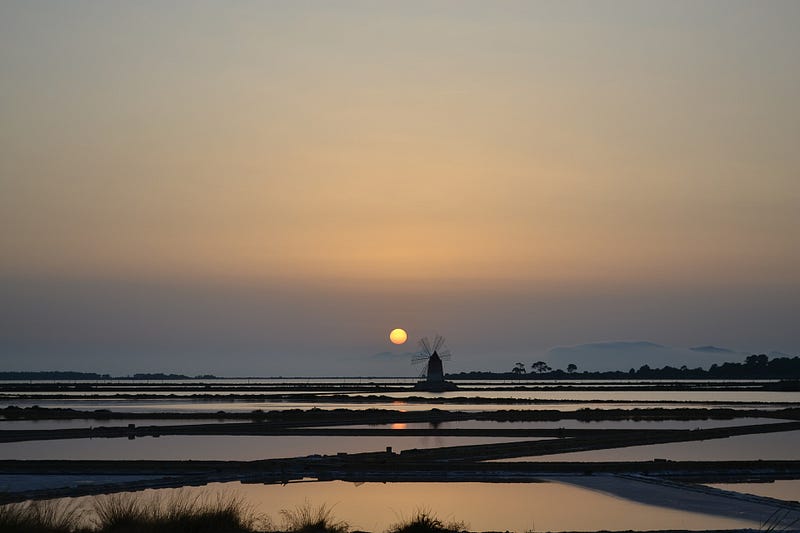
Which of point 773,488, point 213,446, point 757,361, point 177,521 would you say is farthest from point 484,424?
point 757,361

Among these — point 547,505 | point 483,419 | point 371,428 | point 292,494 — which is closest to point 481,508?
point 547,505

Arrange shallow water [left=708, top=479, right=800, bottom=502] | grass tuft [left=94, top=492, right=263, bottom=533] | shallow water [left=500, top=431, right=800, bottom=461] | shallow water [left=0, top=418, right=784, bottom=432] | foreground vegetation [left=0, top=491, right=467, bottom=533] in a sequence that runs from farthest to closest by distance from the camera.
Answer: shallow water [left=0, top=418, right=784, bottom=432]
shallow water [left=500, top=431, right=800, bottom=461]
shallow water [left=708, top=479, right=800, bottom=502]
grass tuft [left=94, top=492, right=263, bottom=533]
foreground vegetation [left=0, top=491, right=467, bottom=533]

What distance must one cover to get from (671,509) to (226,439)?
722 inches

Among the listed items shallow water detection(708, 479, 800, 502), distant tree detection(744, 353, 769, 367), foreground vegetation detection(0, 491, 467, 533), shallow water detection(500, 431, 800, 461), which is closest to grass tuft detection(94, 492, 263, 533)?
foreground vegetation detection(0, 491, 467, 533)

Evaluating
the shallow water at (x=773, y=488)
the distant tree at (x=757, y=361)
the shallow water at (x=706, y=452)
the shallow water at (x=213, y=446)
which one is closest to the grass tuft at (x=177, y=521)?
the shallow water at (x=773, y=488)

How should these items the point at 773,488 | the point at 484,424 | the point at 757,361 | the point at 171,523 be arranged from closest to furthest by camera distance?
1. the point at 171,523
2. the point at 773,488
3. the point at 484,424
4. the point at 757,361

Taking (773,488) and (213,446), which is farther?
(213,446)

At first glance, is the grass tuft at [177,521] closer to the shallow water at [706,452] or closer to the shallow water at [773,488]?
the shallow water at [773,488]

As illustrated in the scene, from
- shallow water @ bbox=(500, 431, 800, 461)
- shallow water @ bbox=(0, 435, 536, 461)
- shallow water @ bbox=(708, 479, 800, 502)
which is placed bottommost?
shallow water @ bbox=(708, 479, 800, 502)

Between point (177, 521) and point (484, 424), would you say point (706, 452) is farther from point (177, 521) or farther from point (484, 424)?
point (177, 521)

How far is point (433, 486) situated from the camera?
1877cm

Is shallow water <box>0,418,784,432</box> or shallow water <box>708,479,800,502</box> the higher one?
shallow water <box>0,418,784,432</box>

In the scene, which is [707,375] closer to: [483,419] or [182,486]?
[483,419]

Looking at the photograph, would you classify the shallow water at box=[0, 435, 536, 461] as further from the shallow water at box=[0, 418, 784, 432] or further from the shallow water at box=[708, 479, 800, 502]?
the shallow water at box=[708, 479, 800, 502]
